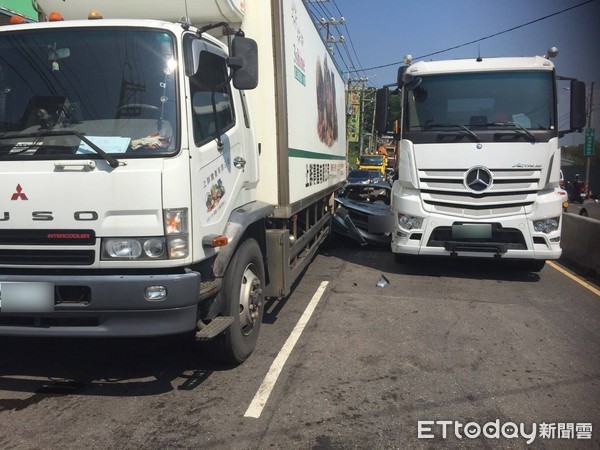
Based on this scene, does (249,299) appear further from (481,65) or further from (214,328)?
(481,65)

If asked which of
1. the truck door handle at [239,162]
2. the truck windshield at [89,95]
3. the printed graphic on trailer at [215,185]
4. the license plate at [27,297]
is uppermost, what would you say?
the truck windshield at [89,95]

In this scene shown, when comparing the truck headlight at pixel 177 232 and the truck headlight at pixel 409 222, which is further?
the truck headlight at pixel 409 222

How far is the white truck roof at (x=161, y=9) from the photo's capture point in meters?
3.84

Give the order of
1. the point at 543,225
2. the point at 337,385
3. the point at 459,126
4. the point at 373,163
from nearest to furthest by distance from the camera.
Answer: the point at 337,385
the point at 543,225
the point at 459,126
the point at 373,163

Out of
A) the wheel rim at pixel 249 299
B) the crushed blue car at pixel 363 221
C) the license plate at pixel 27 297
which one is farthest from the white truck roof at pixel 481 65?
the license plate at pixel 27 297

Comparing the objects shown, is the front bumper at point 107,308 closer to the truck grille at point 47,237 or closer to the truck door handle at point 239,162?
the truck grille at point 47,237

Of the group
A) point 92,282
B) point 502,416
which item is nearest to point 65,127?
point 92,282

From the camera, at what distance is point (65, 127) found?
317 cm

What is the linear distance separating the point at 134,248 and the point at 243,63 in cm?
158

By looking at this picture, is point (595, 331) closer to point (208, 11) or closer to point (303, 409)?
point (303, 409)

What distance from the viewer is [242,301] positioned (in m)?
3.99

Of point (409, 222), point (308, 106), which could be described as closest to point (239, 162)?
point (308, 106)

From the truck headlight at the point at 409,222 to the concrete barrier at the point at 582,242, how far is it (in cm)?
310

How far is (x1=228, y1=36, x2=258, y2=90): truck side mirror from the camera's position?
3570 mm
